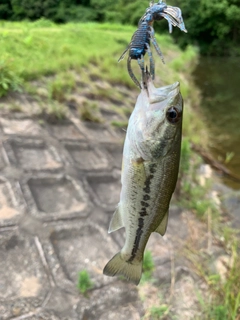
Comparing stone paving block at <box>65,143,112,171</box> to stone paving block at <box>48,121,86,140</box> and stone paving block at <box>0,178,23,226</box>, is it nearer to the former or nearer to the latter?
stone paving block at <box>48,121,86,140</box>

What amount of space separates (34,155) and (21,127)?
50 cm

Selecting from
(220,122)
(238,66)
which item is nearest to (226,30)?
(238,66)

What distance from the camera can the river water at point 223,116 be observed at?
736 cm

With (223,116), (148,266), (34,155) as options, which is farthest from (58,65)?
(223,116)

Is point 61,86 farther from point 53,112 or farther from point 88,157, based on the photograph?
point 88,157

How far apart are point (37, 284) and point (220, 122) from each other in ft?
26.5

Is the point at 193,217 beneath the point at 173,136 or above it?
beneath

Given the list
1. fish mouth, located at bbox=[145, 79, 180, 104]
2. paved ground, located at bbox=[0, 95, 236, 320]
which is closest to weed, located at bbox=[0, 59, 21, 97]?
paved ground, located at bbox=[0, 95, 236, 320]

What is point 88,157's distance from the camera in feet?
13.9

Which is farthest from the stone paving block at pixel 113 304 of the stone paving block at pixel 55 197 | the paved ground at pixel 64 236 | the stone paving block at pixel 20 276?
the stone paving block at pixel 55 197

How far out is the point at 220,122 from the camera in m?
9.67

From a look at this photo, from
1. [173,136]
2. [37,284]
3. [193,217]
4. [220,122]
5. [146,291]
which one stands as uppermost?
[173,136]

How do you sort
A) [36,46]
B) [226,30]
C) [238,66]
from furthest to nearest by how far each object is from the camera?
1. [226,30]
2. [238,66]
3. [36,46]

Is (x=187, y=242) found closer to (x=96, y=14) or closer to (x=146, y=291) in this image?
(x=146, y=291)
